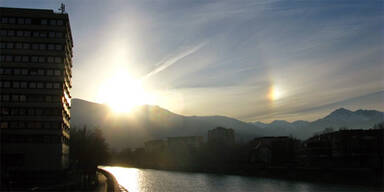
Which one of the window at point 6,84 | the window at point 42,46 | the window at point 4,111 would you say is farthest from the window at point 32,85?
the window at point 42,46

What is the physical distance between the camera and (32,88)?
78.4 m

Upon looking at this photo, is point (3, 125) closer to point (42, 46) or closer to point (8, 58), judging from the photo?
point (8, 58)

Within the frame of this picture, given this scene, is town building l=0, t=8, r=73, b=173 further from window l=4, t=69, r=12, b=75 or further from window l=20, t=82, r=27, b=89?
window l=20, t=82, r=27, b=89

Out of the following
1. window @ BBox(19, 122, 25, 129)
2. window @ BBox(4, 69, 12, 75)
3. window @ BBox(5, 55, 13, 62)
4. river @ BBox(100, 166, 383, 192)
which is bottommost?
river @ BBox(100, 166, 383, 192)

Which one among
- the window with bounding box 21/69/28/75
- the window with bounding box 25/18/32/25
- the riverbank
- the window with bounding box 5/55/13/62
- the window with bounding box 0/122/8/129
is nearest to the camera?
the window with bounding box 0/122/8/129

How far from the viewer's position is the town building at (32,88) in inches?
3012

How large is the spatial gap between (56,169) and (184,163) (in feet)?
398

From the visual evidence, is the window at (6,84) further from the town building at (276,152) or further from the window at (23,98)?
the town building at (276,152)

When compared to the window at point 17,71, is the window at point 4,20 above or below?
above

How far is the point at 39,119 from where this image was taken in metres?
77.9

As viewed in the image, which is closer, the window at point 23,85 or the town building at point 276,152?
the window at point 23,85

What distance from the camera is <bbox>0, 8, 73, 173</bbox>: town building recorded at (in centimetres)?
7650

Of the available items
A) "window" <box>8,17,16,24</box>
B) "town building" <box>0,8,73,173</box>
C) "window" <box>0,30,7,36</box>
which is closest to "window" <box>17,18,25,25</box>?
"town building" <box>0,8,73,173</box>

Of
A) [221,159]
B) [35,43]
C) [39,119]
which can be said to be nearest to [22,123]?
[39,119]
